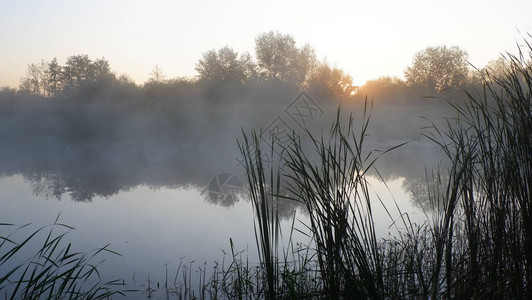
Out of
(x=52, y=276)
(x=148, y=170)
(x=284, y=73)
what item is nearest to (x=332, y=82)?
(x=284, y=73)

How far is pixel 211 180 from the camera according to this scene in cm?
1244

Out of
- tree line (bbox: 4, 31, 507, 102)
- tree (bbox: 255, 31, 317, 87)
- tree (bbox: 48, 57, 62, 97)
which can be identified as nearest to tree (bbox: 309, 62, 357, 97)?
tree line (bbox: 4, 31, 507, 102)

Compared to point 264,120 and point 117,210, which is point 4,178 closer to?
point 117,210

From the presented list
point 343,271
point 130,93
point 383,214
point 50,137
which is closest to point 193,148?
point 130,93

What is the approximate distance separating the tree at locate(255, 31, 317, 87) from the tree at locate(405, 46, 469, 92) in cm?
829

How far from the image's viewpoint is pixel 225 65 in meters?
30.4

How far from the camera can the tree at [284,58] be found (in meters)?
33.4

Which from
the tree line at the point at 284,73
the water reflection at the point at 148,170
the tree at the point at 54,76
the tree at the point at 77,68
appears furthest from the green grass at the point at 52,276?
the tree at the point at 54,76

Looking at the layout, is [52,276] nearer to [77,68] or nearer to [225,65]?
[225,65]

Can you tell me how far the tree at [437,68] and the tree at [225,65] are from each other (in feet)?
39.7

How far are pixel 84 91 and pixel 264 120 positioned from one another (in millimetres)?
12950

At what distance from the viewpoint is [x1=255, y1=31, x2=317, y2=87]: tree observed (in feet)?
110

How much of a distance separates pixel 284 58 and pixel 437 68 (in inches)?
476

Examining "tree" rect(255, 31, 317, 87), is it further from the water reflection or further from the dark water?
the dark water
